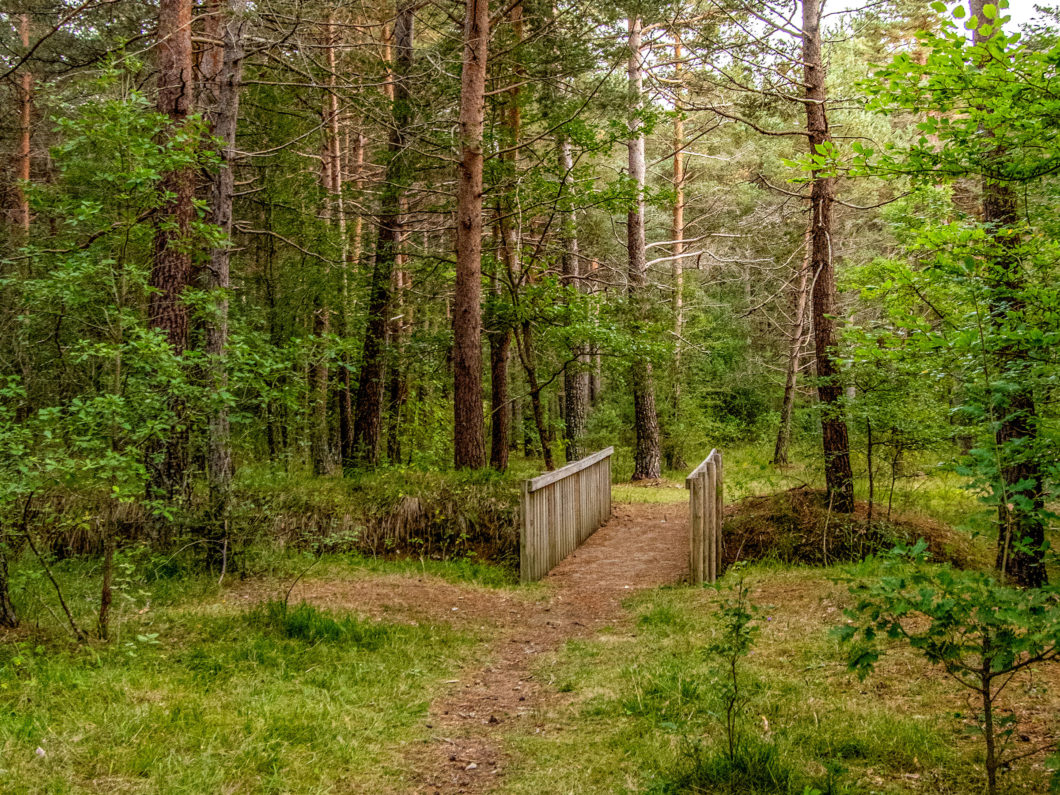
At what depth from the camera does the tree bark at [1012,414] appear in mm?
2857

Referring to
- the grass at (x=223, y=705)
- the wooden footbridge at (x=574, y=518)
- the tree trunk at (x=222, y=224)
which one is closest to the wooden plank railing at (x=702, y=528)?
the wooden footbridge at (x=574, y=518)

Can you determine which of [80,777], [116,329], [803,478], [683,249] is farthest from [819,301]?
[683,249]

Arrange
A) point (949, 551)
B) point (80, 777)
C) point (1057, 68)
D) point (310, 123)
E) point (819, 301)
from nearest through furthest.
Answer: point (80, 777), point (1057, 68), point (949, 551), point (819, 301), point (310, 123)

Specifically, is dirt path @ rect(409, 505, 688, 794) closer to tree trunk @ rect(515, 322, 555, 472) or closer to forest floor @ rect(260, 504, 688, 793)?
forest floor @ rect(260, 504, 688, 793)

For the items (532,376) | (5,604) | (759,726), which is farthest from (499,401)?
(759,726)

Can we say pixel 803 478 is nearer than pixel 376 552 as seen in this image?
No

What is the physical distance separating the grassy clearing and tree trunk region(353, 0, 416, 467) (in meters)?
7.81

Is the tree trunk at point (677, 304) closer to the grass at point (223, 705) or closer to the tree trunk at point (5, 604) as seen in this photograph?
the grass at point (223, 705)

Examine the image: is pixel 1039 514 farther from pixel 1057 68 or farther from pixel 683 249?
pixel 683 249

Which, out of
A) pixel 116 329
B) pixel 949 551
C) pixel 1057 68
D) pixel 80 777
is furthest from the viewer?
pixel 949 551

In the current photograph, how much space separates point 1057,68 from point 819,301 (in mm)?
6077

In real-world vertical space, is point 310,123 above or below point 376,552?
above

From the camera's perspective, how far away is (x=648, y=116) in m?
11.2

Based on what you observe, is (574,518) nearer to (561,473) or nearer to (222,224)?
(561,473)
